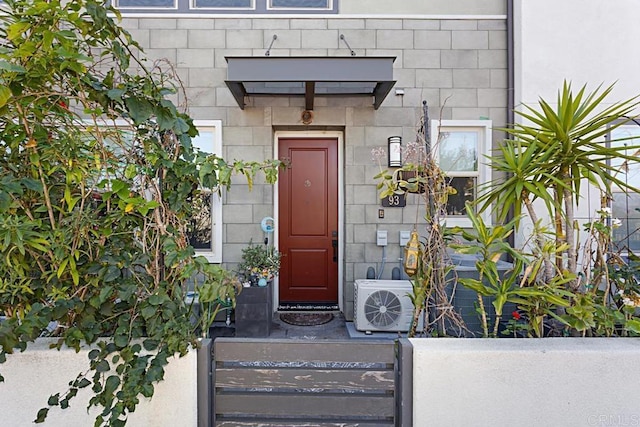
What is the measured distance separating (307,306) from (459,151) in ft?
8.75

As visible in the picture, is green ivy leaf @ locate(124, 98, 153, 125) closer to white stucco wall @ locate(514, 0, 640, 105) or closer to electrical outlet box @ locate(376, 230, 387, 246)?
electrical outlet box @ locate(376, 230, 387, 246)

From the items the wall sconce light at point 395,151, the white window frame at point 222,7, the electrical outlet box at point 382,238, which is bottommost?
the electrical outlet box at point 382,238

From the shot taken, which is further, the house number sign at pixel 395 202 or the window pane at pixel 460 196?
the window pane at pixel 460 196

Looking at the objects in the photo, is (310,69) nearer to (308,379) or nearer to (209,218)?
(209,218)

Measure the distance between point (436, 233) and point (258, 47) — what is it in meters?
3.21

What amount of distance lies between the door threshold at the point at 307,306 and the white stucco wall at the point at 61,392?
2837mm

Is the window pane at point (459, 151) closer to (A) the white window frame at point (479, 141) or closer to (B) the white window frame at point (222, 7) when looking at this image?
(A) the white window frame at point (479, 141)

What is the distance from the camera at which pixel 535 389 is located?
1684 millimetres

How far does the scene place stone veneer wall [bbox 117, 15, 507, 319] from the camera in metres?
4.12

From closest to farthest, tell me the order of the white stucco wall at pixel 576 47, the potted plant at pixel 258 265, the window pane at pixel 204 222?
the potted plant at pixel 258 265, the white stucco wall at pixel 576 47, the window pane at pixel 204 222

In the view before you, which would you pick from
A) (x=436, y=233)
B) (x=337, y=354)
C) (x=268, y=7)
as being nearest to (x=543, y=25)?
(x=268, y=7)

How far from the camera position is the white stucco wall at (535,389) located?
1682mm

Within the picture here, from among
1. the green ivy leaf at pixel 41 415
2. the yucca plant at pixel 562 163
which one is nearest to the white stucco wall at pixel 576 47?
the yucca plant at pixel 562 163

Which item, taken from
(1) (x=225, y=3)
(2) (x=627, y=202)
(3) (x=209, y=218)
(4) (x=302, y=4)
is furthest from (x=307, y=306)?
(2) (x=627, y=202)
